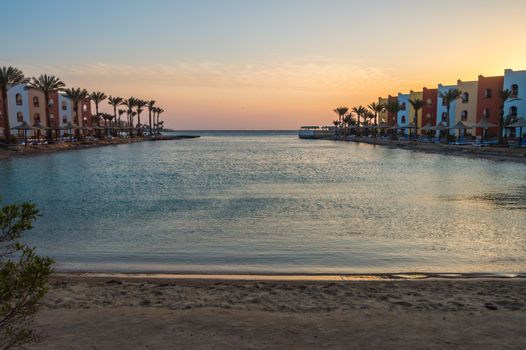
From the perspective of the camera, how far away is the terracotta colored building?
52250 mm

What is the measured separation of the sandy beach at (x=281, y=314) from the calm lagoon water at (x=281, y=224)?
1.41 m

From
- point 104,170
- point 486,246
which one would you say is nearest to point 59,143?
point 104,170

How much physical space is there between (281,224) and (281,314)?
6919mm

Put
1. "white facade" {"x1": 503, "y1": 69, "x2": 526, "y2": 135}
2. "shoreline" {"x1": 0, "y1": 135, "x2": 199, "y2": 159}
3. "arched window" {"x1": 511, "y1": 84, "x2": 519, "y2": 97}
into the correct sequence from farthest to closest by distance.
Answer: "arched window" {"x1": 511, "y1": 84, "x2": 519, "y2": 97} → "white facade" {"x1": 503, "y1": 69, "x2": 526, "y2": 135} → "shoreline" {"x1": 0, "y1": 135, "x2": 199, "y2": 159}

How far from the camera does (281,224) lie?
40.5ft

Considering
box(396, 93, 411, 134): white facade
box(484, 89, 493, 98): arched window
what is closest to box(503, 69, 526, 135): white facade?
box(484, 89, 493, 98): arched window

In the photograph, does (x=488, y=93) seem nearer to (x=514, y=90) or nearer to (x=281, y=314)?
(x=514, y=90)

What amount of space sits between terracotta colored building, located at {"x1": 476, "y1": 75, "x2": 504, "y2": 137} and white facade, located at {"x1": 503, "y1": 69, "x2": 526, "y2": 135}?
2819 millimetres

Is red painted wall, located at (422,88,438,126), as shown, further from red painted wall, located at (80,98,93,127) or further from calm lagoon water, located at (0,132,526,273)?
red painted wall, located at (80,98,93,127)

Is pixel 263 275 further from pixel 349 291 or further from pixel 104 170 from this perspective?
pixel 104 170

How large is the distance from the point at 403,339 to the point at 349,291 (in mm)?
1778

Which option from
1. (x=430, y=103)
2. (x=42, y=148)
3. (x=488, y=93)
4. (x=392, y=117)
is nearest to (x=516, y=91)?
(x=488, y=93)

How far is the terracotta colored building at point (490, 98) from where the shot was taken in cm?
5225

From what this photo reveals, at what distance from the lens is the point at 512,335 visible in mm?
4672
